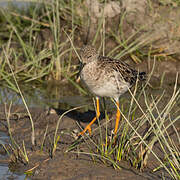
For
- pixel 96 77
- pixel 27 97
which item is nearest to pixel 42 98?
pixel 27 97

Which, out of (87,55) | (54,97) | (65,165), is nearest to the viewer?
(65,165)

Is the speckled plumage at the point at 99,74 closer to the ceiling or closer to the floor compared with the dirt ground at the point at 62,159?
closer to the ceiling

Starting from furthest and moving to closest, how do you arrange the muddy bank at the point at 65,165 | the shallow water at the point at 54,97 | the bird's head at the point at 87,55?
the shallow water at the point at 54,97 < the bird's head at the point at 87,55 < the muddy bank at the point at 65,165

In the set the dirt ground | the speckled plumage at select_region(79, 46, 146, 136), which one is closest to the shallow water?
the dirt ground

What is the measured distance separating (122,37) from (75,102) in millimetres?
2203

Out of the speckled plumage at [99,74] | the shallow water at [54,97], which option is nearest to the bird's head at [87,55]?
the speckled plumage at [99,74]

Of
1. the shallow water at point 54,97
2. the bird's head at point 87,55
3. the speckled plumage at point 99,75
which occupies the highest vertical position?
the bird's head at point 87,55

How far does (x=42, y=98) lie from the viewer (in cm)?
771

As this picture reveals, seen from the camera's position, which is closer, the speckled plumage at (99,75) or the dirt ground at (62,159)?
the dirt ground at (62,159)

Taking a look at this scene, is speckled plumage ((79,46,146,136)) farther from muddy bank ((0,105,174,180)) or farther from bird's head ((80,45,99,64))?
muddy bank ((0,105,174,180))

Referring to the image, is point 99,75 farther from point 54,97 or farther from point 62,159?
point 54,97

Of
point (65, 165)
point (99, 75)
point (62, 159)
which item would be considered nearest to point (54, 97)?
point (99, 75)

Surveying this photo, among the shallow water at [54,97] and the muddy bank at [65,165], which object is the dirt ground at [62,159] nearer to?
the muddy bank at [65,165]

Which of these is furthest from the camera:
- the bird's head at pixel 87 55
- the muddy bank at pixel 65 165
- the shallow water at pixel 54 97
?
the shallow water at pixel 54 97
